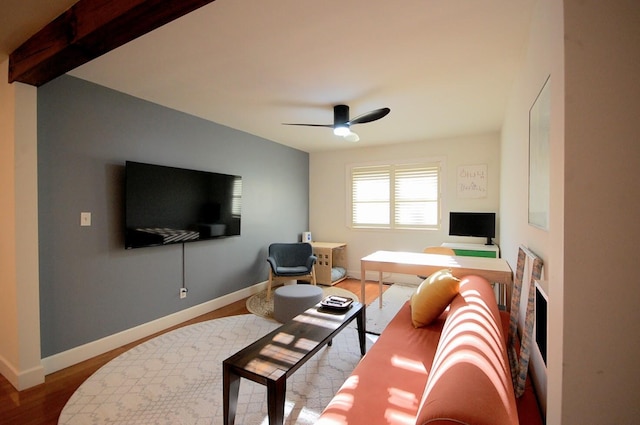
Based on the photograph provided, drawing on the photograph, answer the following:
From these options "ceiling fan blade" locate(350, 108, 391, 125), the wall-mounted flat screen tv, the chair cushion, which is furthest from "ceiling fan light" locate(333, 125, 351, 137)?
the wall-mounted flat screen tv

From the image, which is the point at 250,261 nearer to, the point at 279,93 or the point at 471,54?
the point at 279,93

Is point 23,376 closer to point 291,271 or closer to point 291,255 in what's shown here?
point 291,271

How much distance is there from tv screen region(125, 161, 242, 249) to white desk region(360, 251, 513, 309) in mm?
1995

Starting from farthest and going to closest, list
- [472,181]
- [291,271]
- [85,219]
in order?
1. [472,181]
2. [291,271]
3. [85,219]

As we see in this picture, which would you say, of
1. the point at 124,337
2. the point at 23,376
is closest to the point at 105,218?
the point at 124,337

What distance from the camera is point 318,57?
84.2 inches

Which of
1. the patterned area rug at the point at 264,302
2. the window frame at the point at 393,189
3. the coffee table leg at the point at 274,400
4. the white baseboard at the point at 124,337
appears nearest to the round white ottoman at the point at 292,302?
the patterned area rug at the point at 264,302

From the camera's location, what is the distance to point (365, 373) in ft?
5.08

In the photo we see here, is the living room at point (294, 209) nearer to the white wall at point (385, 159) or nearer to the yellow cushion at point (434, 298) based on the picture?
the white wall at point (385, 159)

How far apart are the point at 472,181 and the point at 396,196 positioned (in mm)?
1210

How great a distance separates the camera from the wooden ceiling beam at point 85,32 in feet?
4.45

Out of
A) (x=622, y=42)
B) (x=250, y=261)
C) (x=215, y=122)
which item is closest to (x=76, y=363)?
(x=250, y=261)

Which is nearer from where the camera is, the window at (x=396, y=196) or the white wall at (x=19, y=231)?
the white wall at (x=19, y=231)

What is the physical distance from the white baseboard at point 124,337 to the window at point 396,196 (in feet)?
9.05
